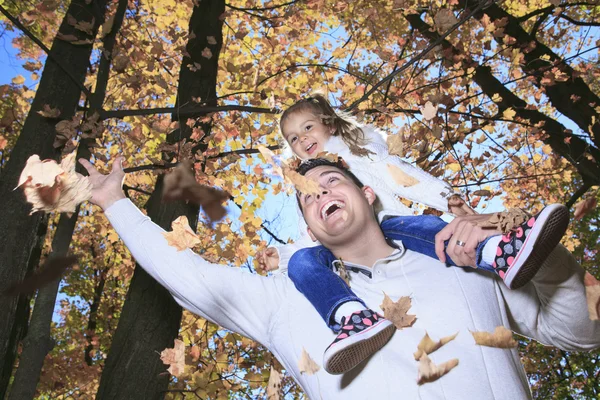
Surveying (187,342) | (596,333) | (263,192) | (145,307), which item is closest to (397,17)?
(263,192)

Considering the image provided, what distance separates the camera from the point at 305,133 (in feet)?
13.3

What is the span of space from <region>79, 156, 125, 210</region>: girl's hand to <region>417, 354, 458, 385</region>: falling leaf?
1.60 metres

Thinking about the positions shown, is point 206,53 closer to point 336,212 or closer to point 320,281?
point 336,212

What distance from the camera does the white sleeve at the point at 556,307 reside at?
208 cm

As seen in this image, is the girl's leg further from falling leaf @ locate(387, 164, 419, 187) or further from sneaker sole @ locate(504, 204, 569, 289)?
falling leaf @ locate(387, 164, 419, 187)

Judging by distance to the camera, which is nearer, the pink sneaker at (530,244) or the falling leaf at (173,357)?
the pink sneaker at (530,244)


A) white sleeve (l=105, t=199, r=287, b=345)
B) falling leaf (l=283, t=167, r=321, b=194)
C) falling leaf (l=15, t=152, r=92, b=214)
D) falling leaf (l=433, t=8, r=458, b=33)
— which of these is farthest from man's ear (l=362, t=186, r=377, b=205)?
falling leaf (l=433, t=8, r=458, b=33)

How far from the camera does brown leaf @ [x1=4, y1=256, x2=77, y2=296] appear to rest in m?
3.00

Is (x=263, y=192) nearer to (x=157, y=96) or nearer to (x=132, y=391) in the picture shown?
(x=157, y=96)

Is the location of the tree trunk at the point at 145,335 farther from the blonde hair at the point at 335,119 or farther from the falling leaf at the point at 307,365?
the falling leaf at the point at 307,365

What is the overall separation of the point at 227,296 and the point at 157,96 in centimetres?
771

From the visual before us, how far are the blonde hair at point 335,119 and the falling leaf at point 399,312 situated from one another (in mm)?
1805

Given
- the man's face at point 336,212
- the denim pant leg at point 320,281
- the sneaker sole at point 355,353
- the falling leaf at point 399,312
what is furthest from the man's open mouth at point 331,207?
the sneaker sole at point 355,353

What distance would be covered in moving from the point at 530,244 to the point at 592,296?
59cm
